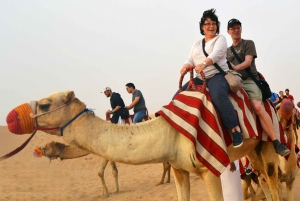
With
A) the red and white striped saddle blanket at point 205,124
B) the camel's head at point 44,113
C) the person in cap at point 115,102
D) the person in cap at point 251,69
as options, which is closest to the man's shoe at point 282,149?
the person in cap at point 251,69

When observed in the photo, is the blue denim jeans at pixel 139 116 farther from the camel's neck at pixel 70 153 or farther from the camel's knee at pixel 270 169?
the camel's neck at pixel 70 153

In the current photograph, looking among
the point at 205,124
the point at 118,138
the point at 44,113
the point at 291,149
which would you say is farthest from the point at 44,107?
the point at 291,149

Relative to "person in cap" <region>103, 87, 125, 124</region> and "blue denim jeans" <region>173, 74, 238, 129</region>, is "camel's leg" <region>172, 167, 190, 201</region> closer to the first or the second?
"blue denim jeans" <region>173, 74, 238, 129</region>

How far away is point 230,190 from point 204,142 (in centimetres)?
210

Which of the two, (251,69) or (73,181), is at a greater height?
(251,69)

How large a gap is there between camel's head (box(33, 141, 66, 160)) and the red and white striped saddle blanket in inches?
45.9

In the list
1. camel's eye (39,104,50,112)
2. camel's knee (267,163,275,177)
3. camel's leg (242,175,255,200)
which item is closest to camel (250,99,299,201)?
camel's leg (242,175,255,200)

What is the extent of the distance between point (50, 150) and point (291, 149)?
3.93 metres

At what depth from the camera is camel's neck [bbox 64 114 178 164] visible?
10.4ft

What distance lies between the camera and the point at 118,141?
3.19m

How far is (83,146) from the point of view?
10.5ft

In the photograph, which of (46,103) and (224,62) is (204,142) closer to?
(224,62)

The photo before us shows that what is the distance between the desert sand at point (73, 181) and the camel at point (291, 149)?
1.11m

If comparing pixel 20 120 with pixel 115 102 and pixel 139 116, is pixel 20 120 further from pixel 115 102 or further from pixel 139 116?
pixel 139 116
